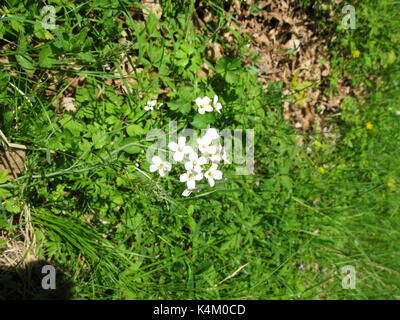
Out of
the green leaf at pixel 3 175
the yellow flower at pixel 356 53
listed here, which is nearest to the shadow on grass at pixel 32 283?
the green leaf at pixel 3 175

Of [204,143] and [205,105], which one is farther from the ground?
[205,105]

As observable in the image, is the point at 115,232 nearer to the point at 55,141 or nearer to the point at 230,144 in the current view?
the point at 55,141

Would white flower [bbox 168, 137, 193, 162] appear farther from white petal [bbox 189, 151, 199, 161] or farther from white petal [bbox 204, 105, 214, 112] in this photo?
white petal [bbox 204, 105, 214, 112]

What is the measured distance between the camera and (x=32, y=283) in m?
1.90

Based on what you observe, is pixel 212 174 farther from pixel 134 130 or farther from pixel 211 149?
pixel 134 130

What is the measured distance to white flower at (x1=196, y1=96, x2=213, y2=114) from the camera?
2.04 meters

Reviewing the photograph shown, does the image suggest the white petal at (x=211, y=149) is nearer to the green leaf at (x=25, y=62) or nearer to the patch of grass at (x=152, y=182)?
the patch of grass at (x=152, y=182)

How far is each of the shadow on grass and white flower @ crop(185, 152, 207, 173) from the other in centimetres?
113

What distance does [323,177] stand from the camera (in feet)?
10.1

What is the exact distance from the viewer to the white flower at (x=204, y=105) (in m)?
2.04

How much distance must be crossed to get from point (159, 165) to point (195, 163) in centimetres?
25

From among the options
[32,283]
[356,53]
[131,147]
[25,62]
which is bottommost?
[32,283]

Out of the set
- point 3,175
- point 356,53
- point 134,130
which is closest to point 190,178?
point 134,130

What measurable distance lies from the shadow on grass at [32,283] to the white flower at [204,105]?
1.46 meters
